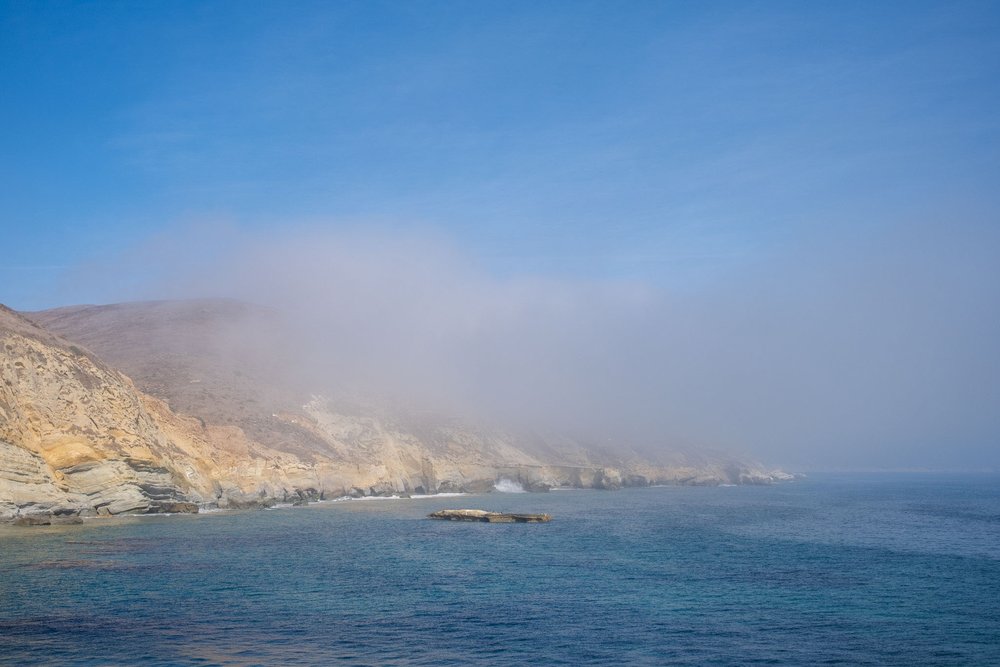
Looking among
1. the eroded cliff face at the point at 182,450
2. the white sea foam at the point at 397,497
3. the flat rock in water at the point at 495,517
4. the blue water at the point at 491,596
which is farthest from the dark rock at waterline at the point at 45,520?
the white sea foam at the point at 397,497

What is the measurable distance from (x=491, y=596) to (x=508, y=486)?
329 feet

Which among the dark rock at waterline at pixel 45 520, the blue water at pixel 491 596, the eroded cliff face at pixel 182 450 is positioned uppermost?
the eroded cliff face at pixel 182 450

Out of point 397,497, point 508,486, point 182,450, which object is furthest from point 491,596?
point 508,486

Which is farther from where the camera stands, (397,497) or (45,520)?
(397,497)

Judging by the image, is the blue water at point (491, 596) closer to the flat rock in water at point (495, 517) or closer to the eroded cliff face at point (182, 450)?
the eroded cliff face at point (182, 450)

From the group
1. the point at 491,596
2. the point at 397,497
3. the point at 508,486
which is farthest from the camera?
the point at 508,486

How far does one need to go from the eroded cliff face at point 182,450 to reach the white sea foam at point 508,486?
1.11m

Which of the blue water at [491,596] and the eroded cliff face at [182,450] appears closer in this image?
the blue water at [491,596]

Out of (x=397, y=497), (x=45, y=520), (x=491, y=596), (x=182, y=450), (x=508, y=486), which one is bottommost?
(x=491, y=596)

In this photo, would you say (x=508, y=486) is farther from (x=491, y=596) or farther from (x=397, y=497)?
(x=491, y=596)

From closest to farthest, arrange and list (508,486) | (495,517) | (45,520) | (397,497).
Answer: (45,520) < (495,517) < (397,497) < (508,486)

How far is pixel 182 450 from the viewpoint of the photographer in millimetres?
74812

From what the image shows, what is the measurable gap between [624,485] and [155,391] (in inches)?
3584

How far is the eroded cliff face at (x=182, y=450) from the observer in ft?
186
